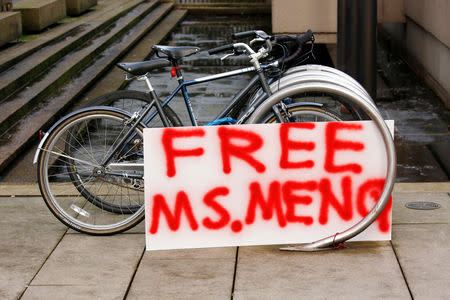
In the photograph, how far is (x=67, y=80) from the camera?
33.2 ft

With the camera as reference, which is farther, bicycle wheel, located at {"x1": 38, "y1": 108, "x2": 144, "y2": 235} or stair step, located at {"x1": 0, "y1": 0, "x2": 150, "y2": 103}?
stair step, located at {"x1": 0, "y1": 0, "x2": 150, "y2": 103}

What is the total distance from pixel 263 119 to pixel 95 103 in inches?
43.3

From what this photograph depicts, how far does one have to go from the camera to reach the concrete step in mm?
7688

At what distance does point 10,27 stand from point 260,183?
7.13 metres

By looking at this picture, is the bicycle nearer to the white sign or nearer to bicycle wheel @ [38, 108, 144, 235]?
bicycle wheel @ [38, 108, 144, 235]

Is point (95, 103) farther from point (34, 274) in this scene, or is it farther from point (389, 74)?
point (389, 74)

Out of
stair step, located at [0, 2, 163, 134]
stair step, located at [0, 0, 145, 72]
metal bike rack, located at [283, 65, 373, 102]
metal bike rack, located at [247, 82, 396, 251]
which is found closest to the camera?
metal bike rack, located at [247, 82, 396, 251]

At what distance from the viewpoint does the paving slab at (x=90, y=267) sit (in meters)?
4.50

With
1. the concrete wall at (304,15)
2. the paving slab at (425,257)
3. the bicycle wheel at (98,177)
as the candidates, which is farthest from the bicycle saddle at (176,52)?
the concrete wall at (304,15)

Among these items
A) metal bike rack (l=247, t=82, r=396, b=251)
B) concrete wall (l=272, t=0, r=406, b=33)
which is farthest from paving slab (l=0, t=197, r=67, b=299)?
concrete wall (l=272, t=0, r=406, b=33)

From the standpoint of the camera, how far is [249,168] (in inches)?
194

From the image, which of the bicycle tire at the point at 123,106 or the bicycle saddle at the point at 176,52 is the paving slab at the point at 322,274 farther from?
the bicycle saddle at the point at 176,52

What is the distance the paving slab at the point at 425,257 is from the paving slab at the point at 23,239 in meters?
2.15

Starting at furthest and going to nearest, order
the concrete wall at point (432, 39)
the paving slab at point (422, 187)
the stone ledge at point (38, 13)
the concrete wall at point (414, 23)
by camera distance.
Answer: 1. the stone ledge at point (38, 13)
2. the concrete wall at point (414, 23)
3. the concrete wall at point (432, 39)
4. the paving slab at point (422, 187)
